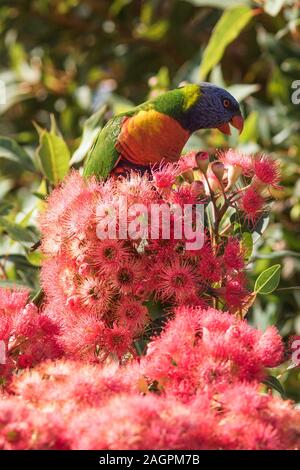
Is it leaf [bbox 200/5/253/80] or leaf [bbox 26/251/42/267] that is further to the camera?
leaf [bbox 200/5/253/80]

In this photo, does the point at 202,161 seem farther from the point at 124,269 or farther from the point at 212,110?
the point at 212,110

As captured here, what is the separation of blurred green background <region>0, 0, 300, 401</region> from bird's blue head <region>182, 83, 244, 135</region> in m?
Answer: 0.50

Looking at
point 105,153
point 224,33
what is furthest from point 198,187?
point 224,33

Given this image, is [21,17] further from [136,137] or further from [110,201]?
[110,201]

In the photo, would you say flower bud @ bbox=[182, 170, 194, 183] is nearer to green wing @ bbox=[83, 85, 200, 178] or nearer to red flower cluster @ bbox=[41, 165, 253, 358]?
red flower cluster @ bbox=[41, 165, 253, 358]

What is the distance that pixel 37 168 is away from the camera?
2.78 metres

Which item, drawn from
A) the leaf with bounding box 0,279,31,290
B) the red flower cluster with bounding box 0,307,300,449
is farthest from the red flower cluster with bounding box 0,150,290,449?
the leaf with bounding box 0,279,31,290

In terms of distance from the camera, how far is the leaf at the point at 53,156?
2516mm

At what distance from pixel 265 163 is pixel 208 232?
193 millimetres

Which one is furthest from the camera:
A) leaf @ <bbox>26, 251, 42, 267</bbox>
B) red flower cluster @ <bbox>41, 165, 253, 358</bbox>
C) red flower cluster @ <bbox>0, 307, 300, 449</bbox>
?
leaf @ <bbox>26, 251, 42, 267</bbox>

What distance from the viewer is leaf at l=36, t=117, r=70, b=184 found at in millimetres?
2516

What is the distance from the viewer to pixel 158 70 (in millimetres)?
3955
